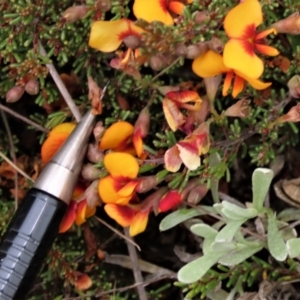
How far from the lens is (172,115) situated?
3.79 feet

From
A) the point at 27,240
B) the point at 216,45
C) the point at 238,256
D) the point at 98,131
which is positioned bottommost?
the point at 27,240

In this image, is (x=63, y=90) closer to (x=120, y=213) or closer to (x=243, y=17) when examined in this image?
(x=120, y=213)

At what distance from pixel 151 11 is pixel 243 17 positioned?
17 cm

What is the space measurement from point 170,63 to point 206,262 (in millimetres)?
391

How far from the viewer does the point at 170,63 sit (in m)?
1.14

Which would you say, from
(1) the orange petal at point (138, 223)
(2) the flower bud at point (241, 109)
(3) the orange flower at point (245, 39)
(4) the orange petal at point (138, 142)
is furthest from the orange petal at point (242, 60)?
→ (1) the orange petal at point (138, 223)

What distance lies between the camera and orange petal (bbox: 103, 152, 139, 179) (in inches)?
46.6

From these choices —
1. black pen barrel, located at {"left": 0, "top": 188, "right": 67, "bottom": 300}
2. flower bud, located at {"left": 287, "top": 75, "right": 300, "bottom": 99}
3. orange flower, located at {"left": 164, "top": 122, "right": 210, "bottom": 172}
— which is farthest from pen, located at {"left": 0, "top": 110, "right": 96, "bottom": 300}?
flower bud, located at {"left": 287, "top": 75, "right": 300, "bottom": 99}

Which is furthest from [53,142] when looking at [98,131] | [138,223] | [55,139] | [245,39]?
[245,39]

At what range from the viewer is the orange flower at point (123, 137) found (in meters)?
1.22

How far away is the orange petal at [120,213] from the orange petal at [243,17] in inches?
15.6

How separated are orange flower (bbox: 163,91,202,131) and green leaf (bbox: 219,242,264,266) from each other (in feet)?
0.95

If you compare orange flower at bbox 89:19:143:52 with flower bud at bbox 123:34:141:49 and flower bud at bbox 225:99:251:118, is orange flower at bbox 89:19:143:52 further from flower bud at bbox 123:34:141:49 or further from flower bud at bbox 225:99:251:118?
flower bud at bbox 225:99:251:118

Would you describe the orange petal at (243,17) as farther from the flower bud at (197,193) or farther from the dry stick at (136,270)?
the dry stick at (136,270)
